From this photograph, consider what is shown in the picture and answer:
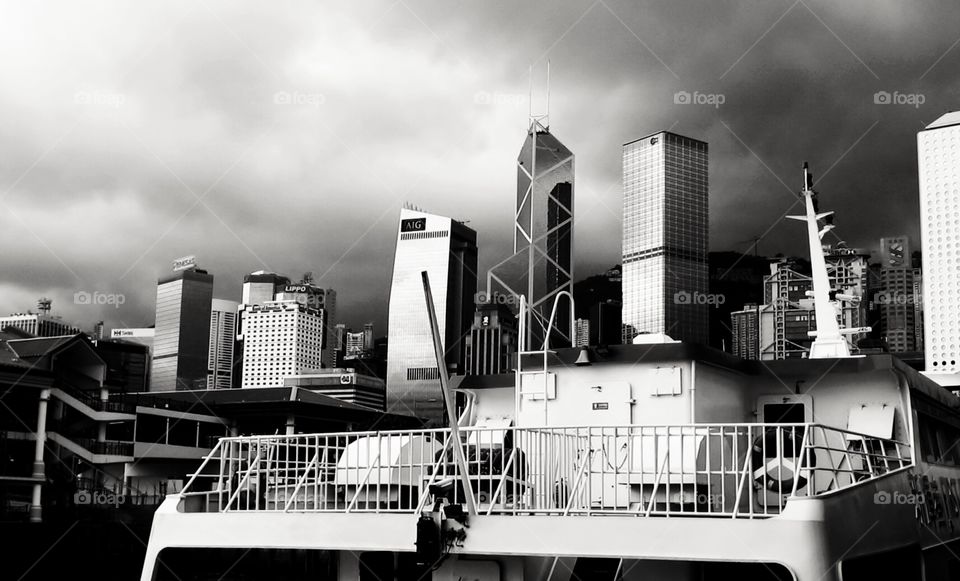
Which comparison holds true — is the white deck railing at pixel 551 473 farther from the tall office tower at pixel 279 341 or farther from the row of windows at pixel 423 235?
the tall office tower at pixel 279 341

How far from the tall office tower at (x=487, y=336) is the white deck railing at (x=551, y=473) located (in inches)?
2627

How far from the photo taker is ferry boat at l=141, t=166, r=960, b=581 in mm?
8570

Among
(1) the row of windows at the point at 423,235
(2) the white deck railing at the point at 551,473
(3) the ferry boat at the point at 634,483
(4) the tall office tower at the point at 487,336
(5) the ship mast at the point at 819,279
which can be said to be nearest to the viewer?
(3) the ferry boat at the point at 634,483

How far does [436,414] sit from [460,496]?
332 ft

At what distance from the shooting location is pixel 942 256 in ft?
400

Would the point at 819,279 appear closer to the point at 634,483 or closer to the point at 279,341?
the point at 634,483

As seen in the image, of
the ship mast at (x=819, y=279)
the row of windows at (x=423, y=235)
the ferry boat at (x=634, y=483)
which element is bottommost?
the ferry boat at (x=634, y=483)

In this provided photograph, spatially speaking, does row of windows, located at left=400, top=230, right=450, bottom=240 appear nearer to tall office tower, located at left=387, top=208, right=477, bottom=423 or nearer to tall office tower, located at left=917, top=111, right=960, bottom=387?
tall office tower, located at left=387, top=208, right=477, bottom=423

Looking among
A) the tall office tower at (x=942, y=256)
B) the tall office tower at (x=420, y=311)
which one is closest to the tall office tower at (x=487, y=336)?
the tall office tower at (x=420, y=311)

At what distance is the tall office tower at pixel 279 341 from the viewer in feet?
470

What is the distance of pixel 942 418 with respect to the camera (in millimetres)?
15102

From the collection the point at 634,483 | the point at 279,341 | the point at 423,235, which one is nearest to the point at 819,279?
the point at 634,483

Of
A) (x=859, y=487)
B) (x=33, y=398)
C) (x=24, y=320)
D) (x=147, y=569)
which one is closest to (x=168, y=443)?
(x=33, y=398)

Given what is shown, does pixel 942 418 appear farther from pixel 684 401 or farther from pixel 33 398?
pixel 33 398
